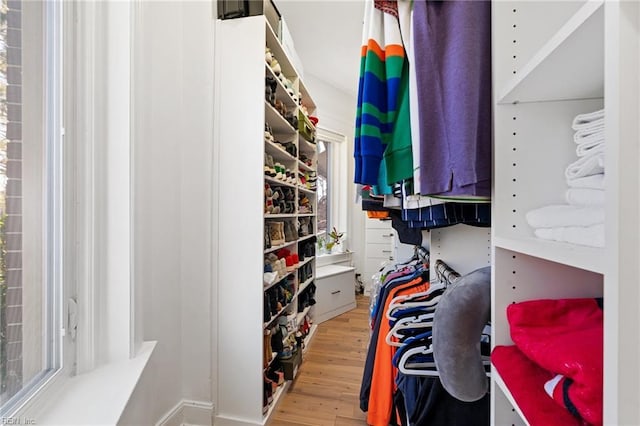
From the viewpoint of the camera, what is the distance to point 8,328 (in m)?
0.74

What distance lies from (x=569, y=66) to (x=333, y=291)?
10.1 feet

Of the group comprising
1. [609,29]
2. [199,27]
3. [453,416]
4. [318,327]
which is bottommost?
[318,327]

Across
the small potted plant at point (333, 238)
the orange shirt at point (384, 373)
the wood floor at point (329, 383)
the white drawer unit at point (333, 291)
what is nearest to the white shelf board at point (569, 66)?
the orange shirt at point (384, 373)

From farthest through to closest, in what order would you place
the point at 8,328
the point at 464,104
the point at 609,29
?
the point at 8,328, the point at 464,104, the point at 609,29

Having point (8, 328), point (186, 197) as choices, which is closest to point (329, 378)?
point (186, 197)

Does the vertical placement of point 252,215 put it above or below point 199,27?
below

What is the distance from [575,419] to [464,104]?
57 cm

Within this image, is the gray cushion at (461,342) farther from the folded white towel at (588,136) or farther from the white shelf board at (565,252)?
the folded white towel at (588,136)

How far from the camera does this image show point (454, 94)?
24.4 inches

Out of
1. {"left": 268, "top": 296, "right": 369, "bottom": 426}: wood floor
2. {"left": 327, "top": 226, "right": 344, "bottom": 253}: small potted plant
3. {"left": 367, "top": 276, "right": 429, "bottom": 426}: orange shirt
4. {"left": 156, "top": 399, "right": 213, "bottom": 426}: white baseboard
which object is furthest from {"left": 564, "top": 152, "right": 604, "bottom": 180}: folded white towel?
{"left": 327, "top": 226, "right": 344, "bottom": 253}: small potted plant

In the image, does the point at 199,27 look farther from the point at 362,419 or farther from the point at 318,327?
the point at 318,327

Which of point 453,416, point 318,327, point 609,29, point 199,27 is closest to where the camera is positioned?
point 609,29

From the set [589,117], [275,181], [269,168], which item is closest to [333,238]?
[275,181]

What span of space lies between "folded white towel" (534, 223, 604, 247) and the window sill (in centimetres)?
114
